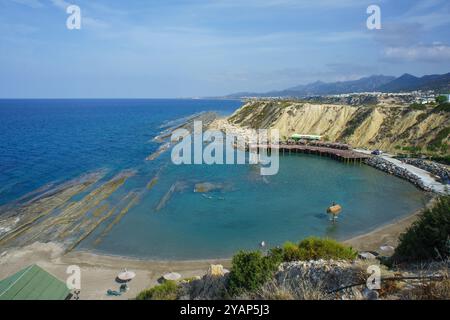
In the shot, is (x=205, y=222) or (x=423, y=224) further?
(x=205, y=222)

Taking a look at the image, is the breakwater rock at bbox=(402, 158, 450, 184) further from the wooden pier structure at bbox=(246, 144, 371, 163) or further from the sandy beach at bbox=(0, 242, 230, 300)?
the sandy beach at bbox=(0, 242, 230, 300)

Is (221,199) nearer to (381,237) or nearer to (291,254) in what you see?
(381,237)

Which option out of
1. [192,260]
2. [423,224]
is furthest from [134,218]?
[423,224]

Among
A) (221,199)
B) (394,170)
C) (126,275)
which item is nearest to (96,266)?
(126,275)

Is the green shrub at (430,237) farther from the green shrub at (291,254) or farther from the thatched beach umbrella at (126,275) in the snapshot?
the thatched beach umbrella at (126,275)
